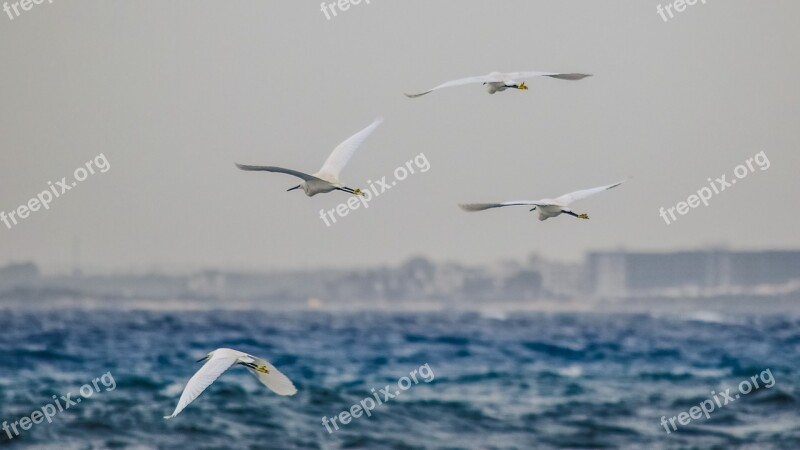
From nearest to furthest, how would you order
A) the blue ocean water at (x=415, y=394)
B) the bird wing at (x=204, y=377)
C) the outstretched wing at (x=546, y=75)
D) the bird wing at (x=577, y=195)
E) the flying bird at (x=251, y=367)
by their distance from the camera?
the bird wing at (x=204, y=377), the flying bird at (x=251, y=367), the outstretched wing at (x=546, y=75), the bird wing at (x=577, y=195), the blue ocean water at (x=415, y=394)

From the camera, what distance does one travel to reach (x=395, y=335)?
6047cm

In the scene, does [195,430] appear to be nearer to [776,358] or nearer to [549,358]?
[549,358]

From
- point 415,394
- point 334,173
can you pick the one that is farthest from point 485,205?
point 415,394

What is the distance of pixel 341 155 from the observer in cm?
1537

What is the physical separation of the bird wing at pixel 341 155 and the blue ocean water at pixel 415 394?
38.7 ft

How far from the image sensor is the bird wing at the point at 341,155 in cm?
1470

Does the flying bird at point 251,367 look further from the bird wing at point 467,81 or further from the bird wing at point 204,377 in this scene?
the bird wing at point 467,81

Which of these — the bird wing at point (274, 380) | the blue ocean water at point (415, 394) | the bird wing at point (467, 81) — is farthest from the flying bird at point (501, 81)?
the blue ocean water at point (415, 394)

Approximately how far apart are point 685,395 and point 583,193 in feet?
65.9

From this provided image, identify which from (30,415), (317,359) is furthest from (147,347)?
(30,415)

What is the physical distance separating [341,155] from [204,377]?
4.05m

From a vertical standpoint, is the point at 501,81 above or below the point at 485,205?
above

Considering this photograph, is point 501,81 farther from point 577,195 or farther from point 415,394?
point 415,394

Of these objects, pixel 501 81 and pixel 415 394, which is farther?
pixel 415 394
